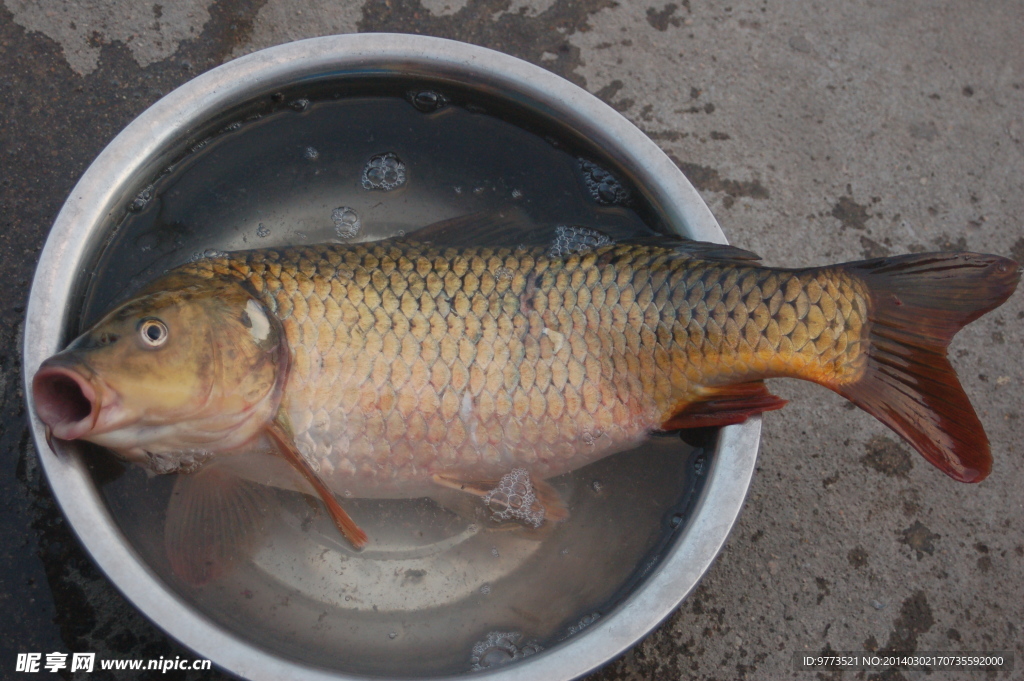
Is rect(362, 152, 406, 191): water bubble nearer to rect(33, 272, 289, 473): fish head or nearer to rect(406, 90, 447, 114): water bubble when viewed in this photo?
rect(406, 90, 447, 114): water bubble

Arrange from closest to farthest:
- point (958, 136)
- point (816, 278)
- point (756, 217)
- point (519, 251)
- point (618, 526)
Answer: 1. point (816, 278)
2. point (519, 251)
3. point (618, 526)
4. point (756, 217)
5. point (958, 136)

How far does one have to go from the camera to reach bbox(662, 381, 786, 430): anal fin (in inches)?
58.8

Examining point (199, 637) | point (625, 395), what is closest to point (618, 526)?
point (625, 395)

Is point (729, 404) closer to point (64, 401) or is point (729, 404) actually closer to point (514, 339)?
point (514, 339)

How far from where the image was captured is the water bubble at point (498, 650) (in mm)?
1550

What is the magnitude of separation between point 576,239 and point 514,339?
449mm

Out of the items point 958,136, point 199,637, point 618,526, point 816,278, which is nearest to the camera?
point 199,637

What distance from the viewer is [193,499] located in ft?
5.25

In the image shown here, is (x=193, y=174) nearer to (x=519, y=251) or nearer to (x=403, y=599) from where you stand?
(x=519, y=251)

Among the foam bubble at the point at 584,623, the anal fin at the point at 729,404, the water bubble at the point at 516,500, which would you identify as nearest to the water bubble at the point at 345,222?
the water bubble at the point at 516,500

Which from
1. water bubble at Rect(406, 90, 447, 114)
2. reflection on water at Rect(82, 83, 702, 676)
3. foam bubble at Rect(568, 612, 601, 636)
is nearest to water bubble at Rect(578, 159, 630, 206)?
reflection on water at Rect(82, 83, 702, 676)

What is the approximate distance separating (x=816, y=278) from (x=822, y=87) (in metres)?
1.23

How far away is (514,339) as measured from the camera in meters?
1.50

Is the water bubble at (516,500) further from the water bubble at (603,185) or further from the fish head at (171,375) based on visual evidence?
the water bubble at (603,185)
